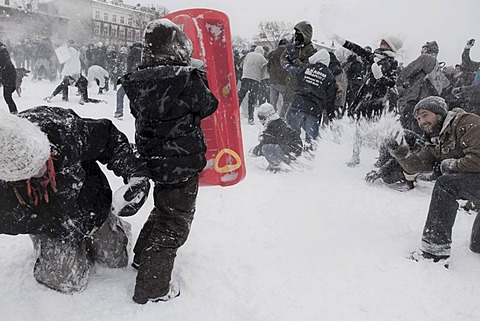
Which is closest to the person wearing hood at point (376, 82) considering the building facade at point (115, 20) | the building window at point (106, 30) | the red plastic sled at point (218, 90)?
the red plastic sled at point (218, 90)

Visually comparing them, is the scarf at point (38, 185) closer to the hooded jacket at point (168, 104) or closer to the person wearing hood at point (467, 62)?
the hooded jacket at point (168, 104)

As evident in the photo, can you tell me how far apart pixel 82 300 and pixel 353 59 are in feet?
19.7

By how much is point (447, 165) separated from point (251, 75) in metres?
6.03

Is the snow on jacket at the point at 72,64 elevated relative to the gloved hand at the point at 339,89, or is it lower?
lower

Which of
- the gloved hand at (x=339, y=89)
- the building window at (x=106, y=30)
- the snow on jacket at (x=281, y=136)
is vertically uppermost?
the gloved hand at (x=339, y=89)

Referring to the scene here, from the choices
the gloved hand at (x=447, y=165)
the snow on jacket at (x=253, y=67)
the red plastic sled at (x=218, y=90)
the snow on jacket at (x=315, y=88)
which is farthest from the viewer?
the snow on jacket at (x=253, y=67)

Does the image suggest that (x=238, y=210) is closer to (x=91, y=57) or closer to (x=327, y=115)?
(x=327, y=115)

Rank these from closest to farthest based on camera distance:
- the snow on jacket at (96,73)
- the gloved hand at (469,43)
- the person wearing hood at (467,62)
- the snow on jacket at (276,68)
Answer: the snow on jacket at (276,68), the gloved hand at (469,43), the person wearing hood at (467,62), the snow on jacket at (96,73)

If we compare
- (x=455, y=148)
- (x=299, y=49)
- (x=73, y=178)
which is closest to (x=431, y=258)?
(x=455, y=148)

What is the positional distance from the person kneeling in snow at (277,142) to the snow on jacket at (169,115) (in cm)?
302

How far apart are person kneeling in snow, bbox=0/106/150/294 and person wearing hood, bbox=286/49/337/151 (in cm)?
343

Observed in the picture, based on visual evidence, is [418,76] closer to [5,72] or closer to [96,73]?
[5,72]

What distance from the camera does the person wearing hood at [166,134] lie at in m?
2.15

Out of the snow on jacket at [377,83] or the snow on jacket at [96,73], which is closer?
the snow on jacket at [377,83]
